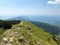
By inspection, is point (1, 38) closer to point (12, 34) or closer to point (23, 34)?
point (12, 34)

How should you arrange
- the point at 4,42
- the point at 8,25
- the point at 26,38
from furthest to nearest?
the point at 8,25
the point at 26,38
the point at 4,42

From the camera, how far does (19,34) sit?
7412cm

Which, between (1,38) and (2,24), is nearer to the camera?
Result: (1,38)

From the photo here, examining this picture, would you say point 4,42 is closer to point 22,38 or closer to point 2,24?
point 22,38

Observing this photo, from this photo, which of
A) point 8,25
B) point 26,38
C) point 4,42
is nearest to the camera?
point 4,42

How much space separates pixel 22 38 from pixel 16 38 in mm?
2685

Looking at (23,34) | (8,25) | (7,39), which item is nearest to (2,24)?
(8,25)

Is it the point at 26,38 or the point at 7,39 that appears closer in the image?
the point at 7,39

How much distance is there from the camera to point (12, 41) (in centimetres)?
6656

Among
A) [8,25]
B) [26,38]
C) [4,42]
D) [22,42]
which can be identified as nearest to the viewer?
[4,42]

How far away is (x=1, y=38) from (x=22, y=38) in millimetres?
8596

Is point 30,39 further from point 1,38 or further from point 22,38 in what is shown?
point 1,38

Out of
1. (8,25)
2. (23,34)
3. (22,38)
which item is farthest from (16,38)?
(8,25)

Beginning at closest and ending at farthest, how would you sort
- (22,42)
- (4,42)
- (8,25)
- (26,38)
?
(4,42) < (22,42) < (26,38) < (8,25)
